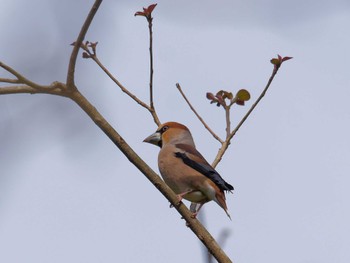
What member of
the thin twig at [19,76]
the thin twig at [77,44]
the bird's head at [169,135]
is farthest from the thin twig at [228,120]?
the thin twig at [19,76]

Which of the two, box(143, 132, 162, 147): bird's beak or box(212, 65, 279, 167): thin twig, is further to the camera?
box(143, 132, 162, 147): bird's beak

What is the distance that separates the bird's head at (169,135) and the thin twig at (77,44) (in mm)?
2268

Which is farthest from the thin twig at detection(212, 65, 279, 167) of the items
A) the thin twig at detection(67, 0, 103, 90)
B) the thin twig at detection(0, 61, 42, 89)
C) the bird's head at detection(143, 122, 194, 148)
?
the thin twig at detection(0, 61, 42, 89)

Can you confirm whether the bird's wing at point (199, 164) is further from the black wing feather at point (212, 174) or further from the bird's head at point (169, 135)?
the bird's head at point (169, 135)

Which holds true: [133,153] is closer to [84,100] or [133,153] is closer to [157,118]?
[84,100]

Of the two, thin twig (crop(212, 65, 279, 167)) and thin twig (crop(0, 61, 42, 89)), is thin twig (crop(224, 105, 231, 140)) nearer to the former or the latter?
thin twig (crop(212, 65, 279, 167))

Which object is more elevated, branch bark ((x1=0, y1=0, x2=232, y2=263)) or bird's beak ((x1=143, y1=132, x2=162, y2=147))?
bird's beak ((x1=143, y1=132, x2=162, y2=147))

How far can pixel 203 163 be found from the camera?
13.4 feet

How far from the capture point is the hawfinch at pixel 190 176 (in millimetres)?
3898

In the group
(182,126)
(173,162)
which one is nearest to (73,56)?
(173,162)

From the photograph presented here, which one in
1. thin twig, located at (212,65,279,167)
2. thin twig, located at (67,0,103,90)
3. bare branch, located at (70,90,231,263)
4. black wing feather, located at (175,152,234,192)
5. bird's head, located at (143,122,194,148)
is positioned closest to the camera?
thin twig, located at (67,0,103,90)

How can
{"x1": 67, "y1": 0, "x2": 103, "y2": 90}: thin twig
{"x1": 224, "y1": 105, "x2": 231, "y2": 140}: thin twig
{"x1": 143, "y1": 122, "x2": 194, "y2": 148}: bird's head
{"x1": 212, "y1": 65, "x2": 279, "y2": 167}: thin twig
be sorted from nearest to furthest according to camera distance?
{"x1": 67, "y1": 0, "x2": 103, "y2": 90}: thin twig → {"x1": 212, "y1": 65, "x2": 279, "y2": 167}: thin twig → {"x1": 224, "y1": 105, "x2": 231, "y2": 140}: thin twig → {"x1": 143, "y1": 122, "x2": 194, "y2": 148}: bird's head

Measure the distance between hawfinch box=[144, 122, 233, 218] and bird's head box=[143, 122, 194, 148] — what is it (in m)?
0.16

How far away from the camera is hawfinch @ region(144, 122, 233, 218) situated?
390 centimetres
